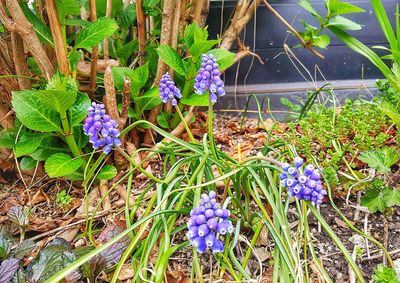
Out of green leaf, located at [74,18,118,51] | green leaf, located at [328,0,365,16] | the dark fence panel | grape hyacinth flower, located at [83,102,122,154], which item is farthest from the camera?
the dark fence panel

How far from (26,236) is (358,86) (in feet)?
5.32

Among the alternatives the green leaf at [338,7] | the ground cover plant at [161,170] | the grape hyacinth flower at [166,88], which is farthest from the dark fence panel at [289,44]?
the grape hyacinth flower at [166,88]

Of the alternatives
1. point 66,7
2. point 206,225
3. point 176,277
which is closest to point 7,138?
point 66,7

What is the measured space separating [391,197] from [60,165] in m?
0.89

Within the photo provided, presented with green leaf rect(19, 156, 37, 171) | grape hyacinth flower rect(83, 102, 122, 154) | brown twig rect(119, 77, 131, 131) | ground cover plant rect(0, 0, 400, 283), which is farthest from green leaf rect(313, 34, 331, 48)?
green leaf rect(19, 156, 37, 171)

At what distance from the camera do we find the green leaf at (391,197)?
43.6 inches

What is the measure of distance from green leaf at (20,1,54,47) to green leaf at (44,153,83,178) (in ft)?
1.09

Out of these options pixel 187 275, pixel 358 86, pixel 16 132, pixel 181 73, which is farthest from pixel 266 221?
pixel 358 86

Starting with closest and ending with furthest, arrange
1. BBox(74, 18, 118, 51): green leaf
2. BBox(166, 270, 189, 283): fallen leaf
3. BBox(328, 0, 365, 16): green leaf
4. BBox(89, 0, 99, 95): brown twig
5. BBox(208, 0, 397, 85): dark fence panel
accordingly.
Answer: BBox(166, 270, 189, 283): fallen leaf
BBox(74, 18, 118, 51): green leaf
BBox(89, 0, 99, 95): brown twig
BBox(328, 0, 365, 16): green leaf
BBox(208, 0, 397, 85): dark fence panel

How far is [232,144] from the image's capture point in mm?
1562

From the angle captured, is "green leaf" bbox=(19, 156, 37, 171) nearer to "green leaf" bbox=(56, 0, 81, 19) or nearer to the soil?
the soil

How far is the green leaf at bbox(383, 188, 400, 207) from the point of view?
1.11m

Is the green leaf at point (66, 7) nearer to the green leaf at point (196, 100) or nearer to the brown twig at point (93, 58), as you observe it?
→ the brown twig at point (93, 58)

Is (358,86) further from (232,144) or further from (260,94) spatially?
(232,144)
